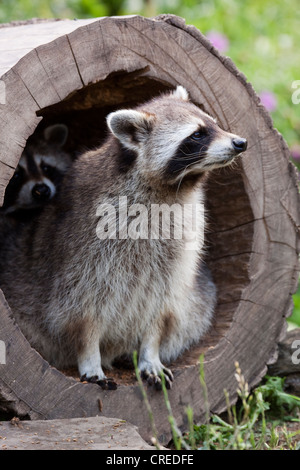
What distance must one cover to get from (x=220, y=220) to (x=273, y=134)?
66 centimetres

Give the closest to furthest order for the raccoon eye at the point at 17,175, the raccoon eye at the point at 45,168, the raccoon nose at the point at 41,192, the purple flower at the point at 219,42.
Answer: the raccoon nose at the point at 41,192 → the raccoon eye at the point at 17,175 → the raccoon eye at the point at 45,168 → the purple flower at the point at 219,42

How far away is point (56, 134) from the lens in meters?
5.24

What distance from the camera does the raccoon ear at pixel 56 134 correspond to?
5152 millimetres

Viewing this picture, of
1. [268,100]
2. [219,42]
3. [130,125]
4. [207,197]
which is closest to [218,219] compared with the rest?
[207,197]

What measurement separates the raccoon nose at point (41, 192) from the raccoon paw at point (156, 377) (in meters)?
1.42

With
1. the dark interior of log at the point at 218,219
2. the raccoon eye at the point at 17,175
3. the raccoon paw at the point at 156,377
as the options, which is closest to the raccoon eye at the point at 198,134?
the dark interior of log at the point at 218,219

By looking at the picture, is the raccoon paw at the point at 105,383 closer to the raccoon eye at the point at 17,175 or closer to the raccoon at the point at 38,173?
→ the raccoon at the point at 38,173

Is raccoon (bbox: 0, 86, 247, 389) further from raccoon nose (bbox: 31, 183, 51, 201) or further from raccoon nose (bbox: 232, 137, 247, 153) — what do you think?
raccoon nose (bbox: 31, 183, 51, 201)

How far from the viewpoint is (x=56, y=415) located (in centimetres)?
364

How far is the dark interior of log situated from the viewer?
4273mm

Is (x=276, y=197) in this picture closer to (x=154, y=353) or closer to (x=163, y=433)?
(x=154, y=353)

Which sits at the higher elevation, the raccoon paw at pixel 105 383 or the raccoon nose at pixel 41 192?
the raccoon nose at pixel 41 192

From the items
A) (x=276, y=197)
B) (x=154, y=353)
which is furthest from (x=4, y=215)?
(x=276, y=197)
